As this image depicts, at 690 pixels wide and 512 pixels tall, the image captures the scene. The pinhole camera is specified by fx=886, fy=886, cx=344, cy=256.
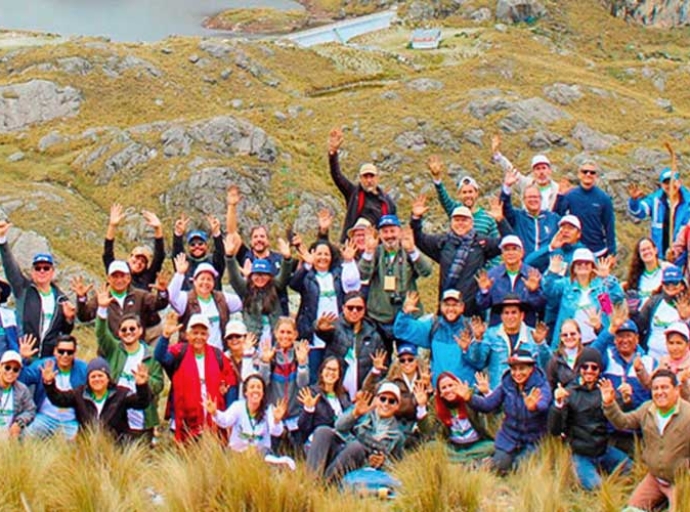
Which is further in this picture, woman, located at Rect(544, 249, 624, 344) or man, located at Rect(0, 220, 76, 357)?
man, located at Rect(0, 220, 76, 357)

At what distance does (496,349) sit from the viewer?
9695mm

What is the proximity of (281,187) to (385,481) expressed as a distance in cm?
2059

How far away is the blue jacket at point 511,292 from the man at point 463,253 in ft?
1.04

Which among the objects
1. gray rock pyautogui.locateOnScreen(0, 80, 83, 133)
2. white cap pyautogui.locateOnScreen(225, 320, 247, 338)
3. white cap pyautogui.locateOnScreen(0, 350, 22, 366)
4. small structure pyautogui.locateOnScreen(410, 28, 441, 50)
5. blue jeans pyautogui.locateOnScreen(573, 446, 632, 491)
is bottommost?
small structure pyautogui.locateOnScreen(410, 28, 441, 50)

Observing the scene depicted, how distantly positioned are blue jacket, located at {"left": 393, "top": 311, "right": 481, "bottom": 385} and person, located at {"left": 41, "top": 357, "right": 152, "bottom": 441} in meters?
2.99

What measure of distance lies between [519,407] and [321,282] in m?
2.87

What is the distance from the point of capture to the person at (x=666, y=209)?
12273mm

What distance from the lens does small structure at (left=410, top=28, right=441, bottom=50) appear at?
5112 centimetres

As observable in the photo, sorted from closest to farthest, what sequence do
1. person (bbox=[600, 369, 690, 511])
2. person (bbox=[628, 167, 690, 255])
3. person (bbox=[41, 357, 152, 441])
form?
person (bbox=[600, 369, 690, 511])
person (bbox=[41, 357, 152, 441])
person (bbox=[628, 167, 690, 255])

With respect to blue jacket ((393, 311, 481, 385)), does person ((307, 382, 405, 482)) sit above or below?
below

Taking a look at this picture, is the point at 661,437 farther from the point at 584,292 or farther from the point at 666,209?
the point at 666,209

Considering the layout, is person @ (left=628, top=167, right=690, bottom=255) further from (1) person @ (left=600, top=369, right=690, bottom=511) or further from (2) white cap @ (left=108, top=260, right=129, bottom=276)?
(2) white cap @ (left=108, top=260, right=129, bottom=276)

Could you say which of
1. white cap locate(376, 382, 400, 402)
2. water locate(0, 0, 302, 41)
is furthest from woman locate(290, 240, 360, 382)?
water locate(0, 0, 302, 41)

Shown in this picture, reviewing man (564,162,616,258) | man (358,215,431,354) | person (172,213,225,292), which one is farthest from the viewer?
man (564,162,616,258)
